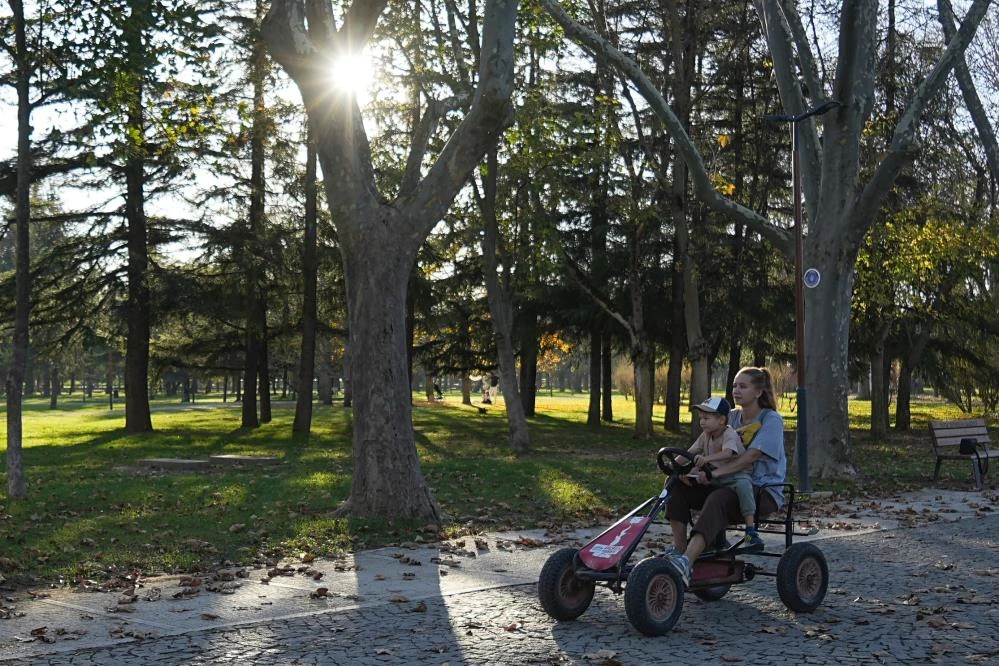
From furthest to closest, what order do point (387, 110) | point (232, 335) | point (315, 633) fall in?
point (232, 335)
point (387, 110)
point (315, 633)

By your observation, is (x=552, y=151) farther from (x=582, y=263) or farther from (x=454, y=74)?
(x=582, y=263)

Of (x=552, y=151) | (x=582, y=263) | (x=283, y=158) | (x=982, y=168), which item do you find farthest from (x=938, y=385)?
(x=283, y=158)

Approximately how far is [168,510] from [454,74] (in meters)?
14.5

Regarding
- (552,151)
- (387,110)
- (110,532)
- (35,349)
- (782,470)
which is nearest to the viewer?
(782,470)

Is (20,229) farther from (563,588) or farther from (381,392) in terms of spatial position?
(563,588)

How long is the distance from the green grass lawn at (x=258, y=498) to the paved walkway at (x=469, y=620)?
106 centimetres

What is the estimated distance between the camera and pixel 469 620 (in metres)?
7.44

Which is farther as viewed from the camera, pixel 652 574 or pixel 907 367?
pixel 907 367

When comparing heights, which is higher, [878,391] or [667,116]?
[667,116]

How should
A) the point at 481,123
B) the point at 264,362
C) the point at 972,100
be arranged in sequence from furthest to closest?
the point at 264,362 < the point at 972,100 < the point at 481,123

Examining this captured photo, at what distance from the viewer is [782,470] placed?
25.4ft

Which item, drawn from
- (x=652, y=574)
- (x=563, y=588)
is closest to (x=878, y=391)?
(x=563, y=588)

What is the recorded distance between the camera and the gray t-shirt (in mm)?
7570

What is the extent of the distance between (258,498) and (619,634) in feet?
26.6
